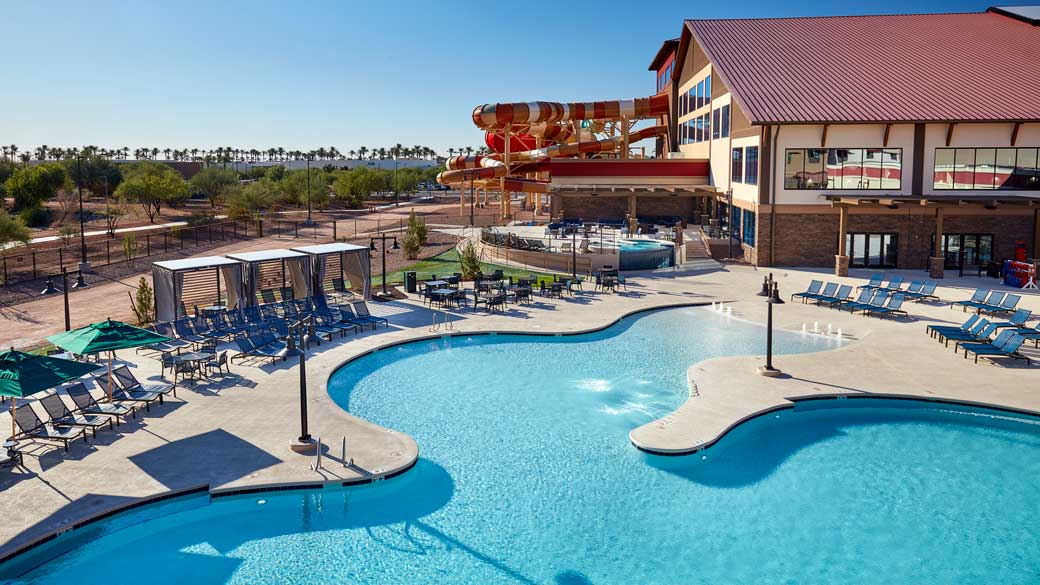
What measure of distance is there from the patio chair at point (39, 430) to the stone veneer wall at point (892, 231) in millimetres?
29483

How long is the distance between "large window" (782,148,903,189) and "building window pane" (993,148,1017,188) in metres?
4.13

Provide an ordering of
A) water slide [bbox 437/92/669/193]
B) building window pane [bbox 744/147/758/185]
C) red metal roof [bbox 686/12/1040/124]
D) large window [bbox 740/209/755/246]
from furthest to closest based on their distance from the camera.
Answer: water slide [bbox 437/92/669/193] < large window [bbox 740/209/755/246] < building window pane [bbox 744/147/758/185] < red metal roof [bbox 686/12/1040/124]

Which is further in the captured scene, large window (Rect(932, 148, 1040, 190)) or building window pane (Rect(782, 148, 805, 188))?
building window pane (Rect(782, 148, 805, 188))

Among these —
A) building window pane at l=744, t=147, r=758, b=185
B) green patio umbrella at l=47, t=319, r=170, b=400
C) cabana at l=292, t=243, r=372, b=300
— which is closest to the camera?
green patio umbrella at l=47, t=319, r=170, b=400

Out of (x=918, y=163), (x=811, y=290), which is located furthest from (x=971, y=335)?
(x=918, y=163)

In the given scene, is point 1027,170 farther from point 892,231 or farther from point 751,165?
point 751,165

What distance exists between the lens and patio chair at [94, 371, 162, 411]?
15.7m

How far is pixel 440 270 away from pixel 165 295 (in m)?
15.2

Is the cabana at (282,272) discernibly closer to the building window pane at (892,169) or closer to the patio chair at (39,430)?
the patio chair at (39,430)

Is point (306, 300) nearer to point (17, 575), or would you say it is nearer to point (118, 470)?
point (118, 470)

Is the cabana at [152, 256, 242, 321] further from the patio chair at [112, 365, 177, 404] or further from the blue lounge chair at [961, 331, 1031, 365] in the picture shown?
the blue lounge chair at [961, 331, 1031, 365]

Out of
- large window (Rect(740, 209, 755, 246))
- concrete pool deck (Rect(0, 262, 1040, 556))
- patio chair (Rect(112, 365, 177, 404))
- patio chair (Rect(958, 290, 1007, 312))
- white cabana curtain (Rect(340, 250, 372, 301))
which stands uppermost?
large window (Rect(740, 209, 755, 246))

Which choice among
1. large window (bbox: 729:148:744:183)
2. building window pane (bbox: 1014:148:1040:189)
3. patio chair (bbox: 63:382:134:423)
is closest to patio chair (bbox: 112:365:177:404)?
patio chair (bbox: 63:382:134:423)

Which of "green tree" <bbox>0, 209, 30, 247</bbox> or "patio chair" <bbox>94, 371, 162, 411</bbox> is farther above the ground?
"green tree" <bbox>0, 209, 30, 247</bbox>
